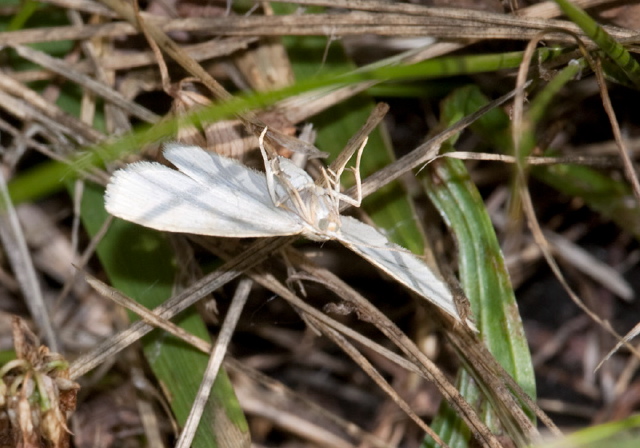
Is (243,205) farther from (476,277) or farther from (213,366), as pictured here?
(476,277)

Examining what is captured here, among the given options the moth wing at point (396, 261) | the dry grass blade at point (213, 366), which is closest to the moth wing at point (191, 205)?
the moth wing at point (396, 261)

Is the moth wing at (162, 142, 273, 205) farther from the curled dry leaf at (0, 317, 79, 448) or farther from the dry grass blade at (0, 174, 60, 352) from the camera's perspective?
the dry grass blade at (0, 174, 60, 352)

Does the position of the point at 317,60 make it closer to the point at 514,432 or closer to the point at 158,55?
the point at 158,55

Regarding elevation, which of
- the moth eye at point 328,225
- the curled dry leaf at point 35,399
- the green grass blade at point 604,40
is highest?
the green grass blade at point 604,40

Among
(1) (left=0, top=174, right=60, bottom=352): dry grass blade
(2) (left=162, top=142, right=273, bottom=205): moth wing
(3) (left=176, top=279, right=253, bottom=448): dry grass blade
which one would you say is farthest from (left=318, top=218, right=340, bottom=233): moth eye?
(1) (left=0, top=174, right=60, bottom=352): dry grass blade

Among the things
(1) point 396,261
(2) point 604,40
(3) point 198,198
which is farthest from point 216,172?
(2) point 604,40

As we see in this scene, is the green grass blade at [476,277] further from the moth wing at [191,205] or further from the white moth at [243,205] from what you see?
the moth wing at [191,205]
